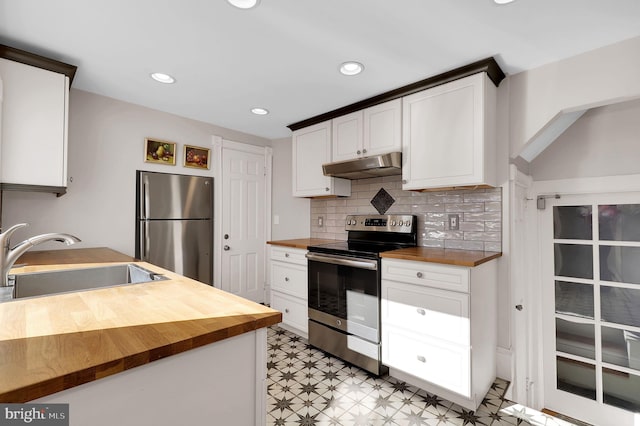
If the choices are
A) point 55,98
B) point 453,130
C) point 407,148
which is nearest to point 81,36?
point 55,98

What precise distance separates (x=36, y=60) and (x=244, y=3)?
150 cm

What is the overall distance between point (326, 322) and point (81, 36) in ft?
8.49

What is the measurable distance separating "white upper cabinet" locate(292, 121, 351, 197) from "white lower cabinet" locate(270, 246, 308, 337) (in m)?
0.67

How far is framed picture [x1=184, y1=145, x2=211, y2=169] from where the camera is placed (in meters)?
3.22

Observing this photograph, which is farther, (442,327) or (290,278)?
(290,278)

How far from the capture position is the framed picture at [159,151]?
2936 millimetres

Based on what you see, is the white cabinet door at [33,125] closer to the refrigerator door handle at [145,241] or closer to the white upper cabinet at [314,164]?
the refrigerator door handle at [145,241]

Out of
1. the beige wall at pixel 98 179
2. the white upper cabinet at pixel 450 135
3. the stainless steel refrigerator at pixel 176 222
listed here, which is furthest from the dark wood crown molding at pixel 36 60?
the white upper cabinet at pixel 450 135

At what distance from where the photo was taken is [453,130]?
7.07 ft

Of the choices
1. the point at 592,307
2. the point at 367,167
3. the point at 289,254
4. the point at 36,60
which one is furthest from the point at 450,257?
the point at 36,60

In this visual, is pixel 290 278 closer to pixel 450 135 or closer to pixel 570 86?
pixel 450 135

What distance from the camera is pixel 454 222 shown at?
2420mm

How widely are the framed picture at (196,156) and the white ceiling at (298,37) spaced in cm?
84

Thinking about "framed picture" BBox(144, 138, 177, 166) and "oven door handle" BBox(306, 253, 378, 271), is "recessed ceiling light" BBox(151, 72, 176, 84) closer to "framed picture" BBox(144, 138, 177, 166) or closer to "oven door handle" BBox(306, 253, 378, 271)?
"framed picture" BBox(144, 138, 177, 166)
